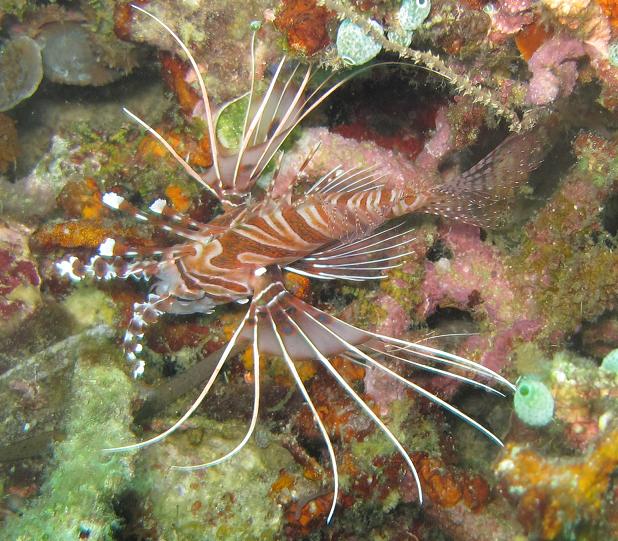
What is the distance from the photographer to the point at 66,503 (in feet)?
10.1

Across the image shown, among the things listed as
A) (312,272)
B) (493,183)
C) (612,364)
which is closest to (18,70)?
(312,272)

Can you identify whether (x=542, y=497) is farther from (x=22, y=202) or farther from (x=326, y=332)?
(x=22, y=202)

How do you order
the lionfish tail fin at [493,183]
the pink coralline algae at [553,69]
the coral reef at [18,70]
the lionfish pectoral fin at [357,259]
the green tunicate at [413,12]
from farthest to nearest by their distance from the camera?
the coral reef at [18,70] < the lionfish pectoral fin at [357,259] < the lionfish tail fin at [493,183] < the pink coralline algae at [553,69] < the green tunicate at [413,12]

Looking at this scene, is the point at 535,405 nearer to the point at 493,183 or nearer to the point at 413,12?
the point at 493,183

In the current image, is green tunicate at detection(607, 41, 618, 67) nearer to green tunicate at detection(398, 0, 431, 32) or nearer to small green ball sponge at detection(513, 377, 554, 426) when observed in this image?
green tunicate at detection(398, 0, 431, 32)

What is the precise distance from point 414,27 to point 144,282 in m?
3.15

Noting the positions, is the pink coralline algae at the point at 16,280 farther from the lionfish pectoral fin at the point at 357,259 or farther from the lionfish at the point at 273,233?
the lionfish pectoral fin at the point at 357,259

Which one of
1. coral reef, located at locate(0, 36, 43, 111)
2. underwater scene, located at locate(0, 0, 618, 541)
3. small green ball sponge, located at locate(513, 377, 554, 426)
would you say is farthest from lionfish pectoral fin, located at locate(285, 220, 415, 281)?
coral reef, located at locate(0, 36, 43, 111)

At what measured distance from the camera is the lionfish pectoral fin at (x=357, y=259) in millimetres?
4148

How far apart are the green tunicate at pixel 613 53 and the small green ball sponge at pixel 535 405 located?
7.06 feet

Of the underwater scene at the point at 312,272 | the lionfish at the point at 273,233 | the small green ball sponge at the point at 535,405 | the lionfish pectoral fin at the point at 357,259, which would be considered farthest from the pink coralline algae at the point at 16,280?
the small green ball sponge at the point at 535,405

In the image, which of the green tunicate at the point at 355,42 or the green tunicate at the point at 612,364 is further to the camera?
the green tunicate at the point at 355,42

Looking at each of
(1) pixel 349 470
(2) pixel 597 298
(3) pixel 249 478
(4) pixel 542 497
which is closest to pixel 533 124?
(2) pixel 597 298

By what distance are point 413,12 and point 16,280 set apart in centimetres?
376
